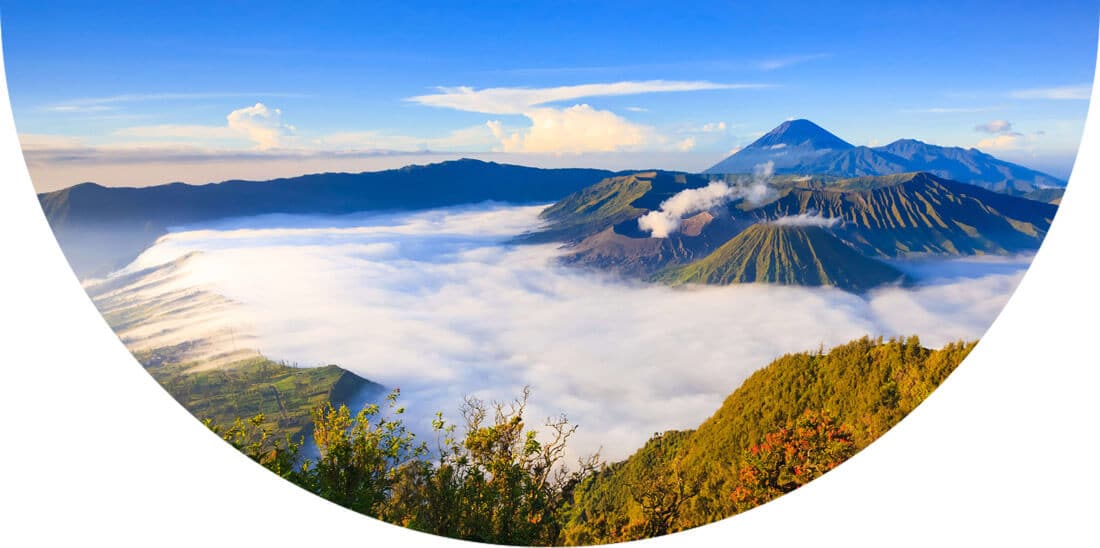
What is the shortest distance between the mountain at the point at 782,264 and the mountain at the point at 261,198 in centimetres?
767

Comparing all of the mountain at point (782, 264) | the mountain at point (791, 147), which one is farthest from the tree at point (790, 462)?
the mountain at point (782, 264)

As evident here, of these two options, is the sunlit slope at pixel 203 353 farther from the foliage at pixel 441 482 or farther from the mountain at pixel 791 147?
the mountain at pixel 791 147

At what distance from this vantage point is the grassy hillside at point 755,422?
6566 millimetres

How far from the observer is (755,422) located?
14172 millimetres

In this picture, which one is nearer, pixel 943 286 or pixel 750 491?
pixel 750 491

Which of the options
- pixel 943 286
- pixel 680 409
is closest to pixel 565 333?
pixel 680 409

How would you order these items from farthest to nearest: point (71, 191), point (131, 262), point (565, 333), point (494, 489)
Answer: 1. point (565, 333)
2. point (131, 262)
3. point (71, 191)
4. point (494, 489)

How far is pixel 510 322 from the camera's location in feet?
72.2

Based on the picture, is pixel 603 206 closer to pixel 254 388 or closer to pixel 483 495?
pixel 254 388

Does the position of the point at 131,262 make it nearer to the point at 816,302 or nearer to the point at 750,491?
the point at 750,491

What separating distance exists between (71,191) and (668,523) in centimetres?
1461

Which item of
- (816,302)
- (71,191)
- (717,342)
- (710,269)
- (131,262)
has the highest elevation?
(71,191)

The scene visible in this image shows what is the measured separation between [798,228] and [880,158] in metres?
8.59

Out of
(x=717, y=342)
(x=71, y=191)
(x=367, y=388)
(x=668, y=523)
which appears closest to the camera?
(x=668, y=523)
